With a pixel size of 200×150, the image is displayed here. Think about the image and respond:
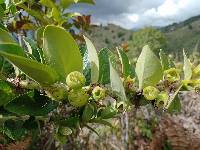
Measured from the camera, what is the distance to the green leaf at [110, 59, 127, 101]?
2.44ft

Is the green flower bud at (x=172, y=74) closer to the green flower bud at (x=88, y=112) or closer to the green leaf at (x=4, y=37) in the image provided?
the green flower bud at (x=88, y=112)

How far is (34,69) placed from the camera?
75 cm

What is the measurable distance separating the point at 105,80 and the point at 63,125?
122mm

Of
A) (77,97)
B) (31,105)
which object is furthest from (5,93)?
(77,97)

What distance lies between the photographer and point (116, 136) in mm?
5293

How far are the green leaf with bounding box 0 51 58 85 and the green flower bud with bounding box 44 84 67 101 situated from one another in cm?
1

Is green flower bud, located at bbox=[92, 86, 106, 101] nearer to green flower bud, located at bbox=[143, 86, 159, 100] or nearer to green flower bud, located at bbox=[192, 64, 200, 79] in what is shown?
green flower bud, located at bbox=[143, 86, 159, 100]

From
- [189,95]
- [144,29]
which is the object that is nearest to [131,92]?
[189,95]

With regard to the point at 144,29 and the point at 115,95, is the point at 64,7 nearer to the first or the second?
the point at 115,95

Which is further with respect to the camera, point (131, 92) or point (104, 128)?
point (104, 128)

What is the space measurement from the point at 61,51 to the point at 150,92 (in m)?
0.16

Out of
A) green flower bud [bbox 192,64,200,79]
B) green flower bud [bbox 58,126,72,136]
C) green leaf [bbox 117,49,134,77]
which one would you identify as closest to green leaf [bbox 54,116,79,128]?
green flower bud [bbox 58,126,72,136]

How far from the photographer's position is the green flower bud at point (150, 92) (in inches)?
30.9

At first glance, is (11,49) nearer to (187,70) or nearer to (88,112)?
(88,112)
